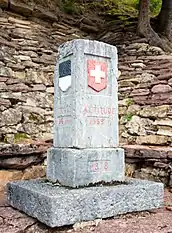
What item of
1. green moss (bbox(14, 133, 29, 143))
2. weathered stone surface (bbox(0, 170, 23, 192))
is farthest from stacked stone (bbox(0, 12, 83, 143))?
weathered stone surface (bbox(0, 170, 23, 192))

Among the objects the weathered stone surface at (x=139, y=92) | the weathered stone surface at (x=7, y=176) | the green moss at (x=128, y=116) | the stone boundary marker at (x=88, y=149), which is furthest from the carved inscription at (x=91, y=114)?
the weathered stone surface at (x=139, y=92)

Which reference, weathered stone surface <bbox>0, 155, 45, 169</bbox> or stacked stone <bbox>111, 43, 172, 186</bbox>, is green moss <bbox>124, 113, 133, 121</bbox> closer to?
stacked stone <bbox>111, 43, 172, 186</bbox>

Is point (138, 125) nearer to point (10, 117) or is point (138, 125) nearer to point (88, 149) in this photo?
point (10, 117)

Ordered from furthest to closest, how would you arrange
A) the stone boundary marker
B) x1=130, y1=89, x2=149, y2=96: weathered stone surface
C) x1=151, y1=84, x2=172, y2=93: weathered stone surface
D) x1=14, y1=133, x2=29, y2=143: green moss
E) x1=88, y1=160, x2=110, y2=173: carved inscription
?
x1=130, y1=89, x2=149, y2=96: weathered stone surface
x1=151, y1=84, x2=172, y2=93: weathered stone surface
x1=14, y1=133, x2=29, y2=143: green moss
x1=88, y1=160, x2=110, y2=173: carved inscription
the stone boundary marker

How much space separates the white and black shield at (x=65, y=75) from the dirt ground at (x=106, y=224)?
1378mm

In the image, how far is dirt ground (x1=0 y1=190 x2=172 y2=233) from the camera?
2.70 metres

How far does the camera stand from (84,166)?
3.20 m

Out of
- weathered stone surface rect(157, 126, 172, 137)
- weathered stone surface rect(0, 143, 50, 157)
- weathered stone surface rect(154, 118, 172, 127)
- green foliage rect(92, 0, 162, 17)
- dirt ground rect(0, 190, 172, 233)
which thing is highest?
green foliage rect(92, 0, 162, 17)

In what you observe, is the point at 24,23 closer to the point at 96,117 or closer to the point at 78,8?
the point at 78,8

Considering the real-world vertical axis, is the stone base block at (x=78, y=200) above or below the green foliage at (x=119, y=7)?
below

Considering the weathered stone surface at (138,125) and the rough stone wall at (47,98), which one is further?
the weathered stone surface at (138,125)

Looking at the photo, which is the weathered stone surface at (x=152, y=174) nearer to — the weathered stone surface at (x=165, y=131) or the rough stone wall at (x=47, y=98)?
the rough stone wall at (x=47, y=98)

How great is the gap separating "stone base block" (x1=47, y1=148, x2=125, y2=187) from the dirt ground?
0.47 metres

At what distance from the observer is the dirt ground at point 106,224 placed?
2.70 metres
